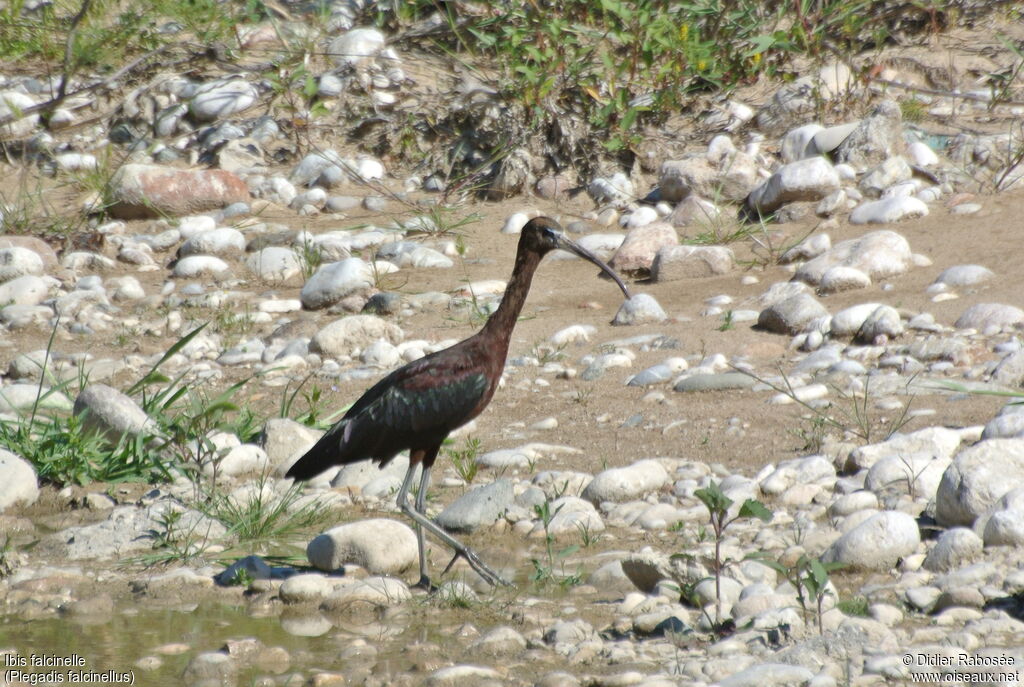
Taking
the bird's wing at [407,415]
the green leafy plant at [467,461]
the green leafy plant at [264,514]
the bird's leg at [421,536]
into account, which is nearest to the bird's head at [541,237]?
the bird's wing at [407,415]

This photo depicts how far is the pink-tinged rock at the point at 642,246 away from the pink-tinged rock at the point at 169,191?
3186mm

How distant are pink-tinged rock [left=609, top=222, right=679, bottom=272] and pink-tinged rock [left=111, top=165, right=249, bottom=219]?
3186 mm

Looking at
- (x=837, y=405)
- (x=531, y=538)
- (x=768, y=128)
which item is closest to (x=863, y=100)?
(x=768, y=128)

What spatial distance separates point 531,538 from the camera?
4762 mm

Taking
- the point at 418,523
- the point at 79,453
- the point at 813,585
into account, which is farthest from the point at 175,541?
the point at 813,585

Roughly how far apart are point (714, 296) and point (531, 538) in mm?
3042

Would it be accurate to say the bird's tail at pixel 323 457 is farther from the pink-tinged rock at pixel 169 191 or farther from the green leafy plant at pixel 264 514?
the pink-tinged rock at pixel 169 191

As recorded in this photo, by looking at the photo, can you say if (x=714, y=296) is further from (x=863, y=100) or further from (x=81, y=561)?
→ (x=81, y=561)

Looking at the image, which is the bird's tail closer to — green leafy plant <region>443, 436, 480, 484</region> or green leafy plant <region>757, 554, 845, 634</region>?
green leafy plant <region>443, 436, 480, 484</region>

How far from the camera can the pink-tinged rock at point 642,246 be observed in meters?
7.89

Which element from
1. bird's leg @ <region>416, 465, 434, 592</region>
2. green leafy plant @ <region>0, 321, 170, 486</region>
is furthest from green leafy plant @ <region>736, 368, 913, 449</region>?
green leafy plant @ <region>0, 321, 170, 486</region>

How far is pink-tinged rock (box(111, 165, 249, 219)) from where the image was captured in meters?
9.16

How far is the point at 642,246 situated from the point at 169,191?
376 centimetres

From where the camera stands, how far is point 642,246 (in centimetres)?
791
